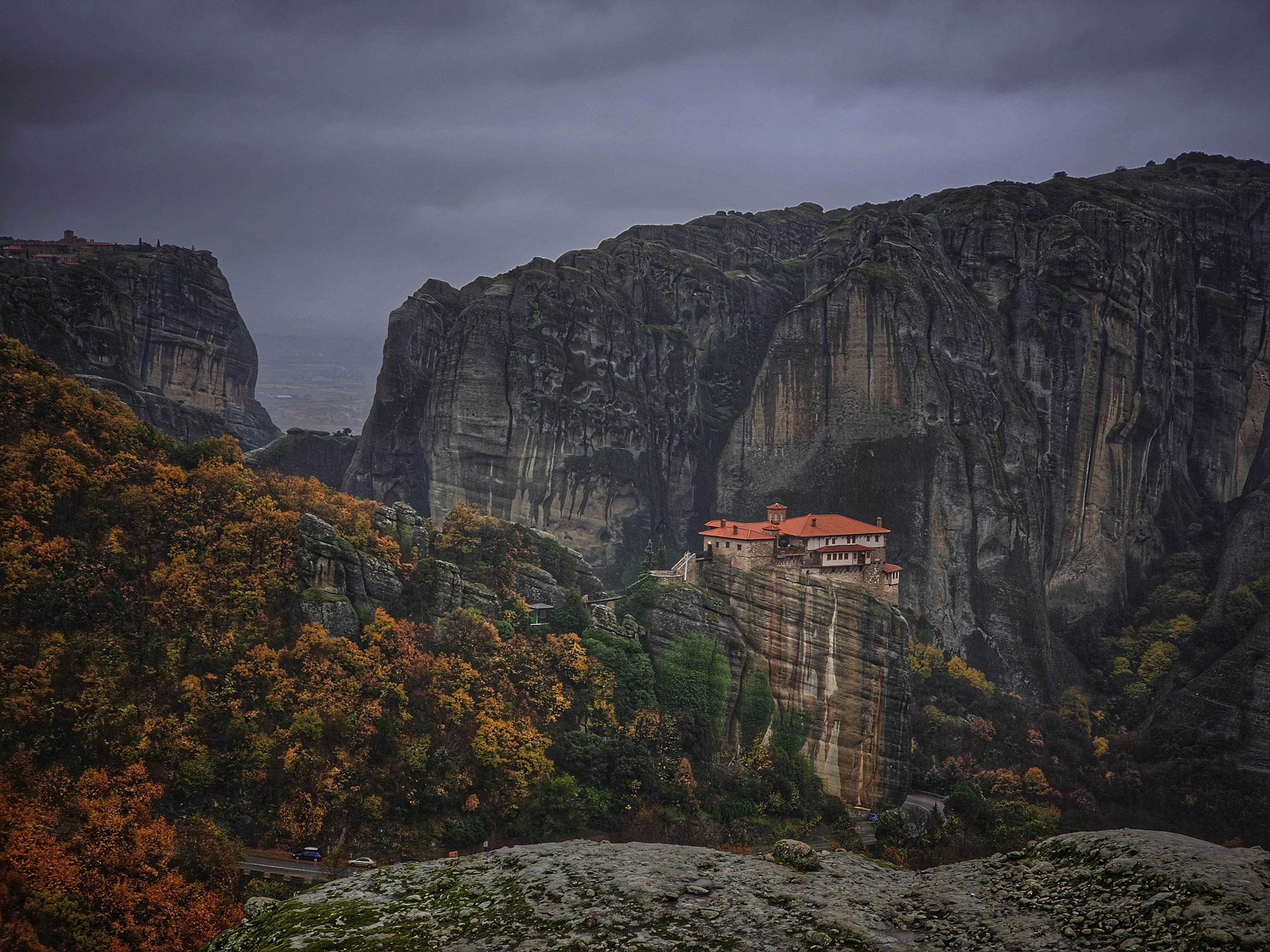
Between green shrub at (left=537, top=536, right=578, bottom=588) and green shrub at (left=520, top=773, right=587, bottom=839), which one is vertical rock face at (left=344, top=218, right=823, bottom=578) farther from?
green shrub at (left=520, top=773, right=587, bottom=839)

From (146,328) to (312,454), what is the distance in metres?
18.6

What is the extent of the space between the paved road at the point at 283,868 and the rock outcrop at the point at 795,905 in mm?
9309

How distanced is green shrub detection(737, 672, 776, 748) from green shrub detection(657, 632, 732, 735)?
105 cm

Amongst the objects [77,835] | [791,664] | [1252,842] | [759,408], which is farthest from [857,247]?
[77,835]

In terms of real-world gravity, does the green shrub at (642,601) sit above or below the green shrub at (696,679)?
above

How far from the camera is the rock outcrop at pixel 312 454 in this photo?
84.1 meters

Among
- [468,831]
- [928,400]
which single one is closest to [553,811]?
[468,831]

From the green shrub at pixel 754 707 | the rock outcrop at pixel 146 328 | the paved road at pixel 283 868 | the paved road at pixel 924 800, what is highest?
the rock outcrop at pixel 146 328

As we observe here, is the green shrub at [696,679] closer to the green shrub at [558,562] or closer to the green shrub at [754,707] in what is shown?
the green shrub at [754,707]

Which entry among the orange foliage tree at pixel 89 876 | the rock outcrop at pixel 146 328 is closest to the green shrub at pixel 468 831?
the orange foliage tree at pixel 89 876

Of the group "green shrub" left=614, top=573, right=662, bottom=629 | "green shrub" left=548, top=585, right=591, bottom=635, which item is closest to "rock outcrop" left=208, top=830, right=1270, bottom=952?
"green shrub" left=548, top=585, right=591, bottom=635

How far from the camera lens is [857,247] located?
81.4 meters

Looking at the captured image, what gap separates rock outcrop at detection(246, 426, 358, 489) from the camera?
8412 cm

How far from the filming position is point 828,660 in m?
46.2
